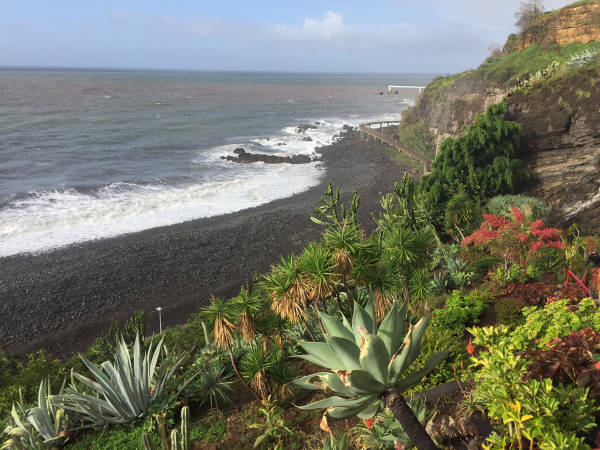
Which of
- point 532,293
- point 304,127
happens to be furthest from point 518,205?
point 304,127

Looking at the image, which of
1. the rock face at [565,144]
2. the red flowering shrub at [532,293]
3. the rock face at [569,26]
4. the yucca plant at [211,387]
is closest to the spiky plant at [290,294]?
the yucca plant at [211,387]

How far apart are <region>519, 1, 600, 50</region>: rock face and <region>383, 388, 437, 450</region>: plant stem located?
2901 cm

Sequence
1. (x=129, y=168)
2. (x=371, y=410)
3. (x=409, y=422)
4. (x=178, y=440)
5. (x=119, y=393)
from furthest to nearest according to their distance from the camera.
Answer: (x=129, y=168)
(x=119, y=393)
(x=178, y=440)
(x=371, y=410)
(x=409, y=422)

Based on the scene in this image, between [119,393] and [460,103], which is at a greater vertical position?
[460,103]

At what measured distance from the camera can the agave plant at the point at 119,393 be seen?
540 cm

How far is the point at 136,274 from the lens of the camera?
17062 mm

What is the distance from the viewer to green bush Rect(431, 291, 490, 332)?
6621mm

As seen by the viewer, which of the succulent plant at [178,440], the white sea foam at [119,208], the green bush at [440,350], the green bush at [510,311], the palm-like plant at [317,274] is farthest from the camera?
the white sea foam at [119,208]

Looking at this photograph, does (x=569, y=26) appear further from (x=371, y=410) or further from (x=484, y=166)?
(x=371, y=410)

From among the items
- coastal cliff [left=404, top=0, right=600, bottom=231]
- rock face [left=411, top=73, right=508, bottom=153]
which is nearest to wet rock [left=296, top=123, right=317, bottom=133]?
rock face [left=411, top=73, right=508, bottom=153]

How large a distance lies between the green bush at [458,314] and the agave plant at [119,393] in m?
4.61

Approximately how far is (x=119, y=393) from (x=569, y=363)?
223 inches

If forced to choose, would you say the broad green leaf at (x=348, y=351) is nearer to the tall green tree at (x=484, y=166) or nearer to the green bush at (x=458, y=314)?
the green bush at (x=458, y=314)

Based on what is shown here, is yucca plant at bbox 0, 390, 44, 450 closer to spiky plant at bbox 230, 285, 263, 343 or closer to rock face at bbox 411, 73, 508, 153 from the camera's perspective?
spiky plant at bbox 230, 285, 263, 343
